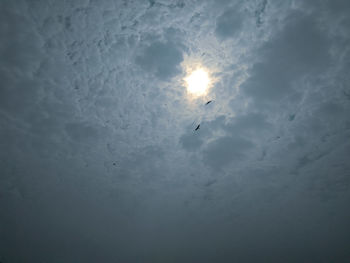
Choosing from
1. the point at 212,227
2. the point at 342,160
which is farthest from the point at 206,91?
the point at 212,227

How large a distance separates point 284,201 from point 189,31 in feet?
57.9

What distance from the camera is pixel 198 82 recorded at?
6.36 metres

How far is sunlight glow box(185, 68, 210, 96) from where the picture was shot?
610cm

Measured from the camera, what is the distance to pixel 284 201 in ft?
53.7

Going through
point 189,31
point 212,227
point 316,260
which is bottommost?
point 316,260

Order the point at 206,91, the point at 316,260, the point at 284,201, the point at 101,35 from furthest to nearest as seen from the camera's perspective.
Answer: the point at 316,260
the point at 284,201
the point at 206,91
the point at 101,35

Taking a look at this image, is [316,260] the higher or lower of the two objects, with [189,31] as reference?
lower

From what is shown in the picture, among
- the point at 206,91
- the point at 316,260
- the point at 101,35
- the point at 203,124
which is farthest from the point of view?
the point at 316,260

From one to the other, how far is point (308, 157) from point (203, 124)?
797cm

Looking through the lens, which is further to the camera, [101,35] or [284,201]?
[284,201]

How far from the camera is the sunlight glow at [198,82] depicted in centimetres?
610

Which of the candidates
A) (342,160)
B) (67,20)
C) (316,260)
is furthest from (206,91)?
(316,260)

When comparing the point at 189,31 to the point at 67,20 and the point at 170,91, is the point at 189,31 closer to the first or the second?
the point at 170,91

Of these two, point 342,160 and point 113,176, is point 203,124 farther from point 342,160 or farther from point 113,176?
point 342,160
